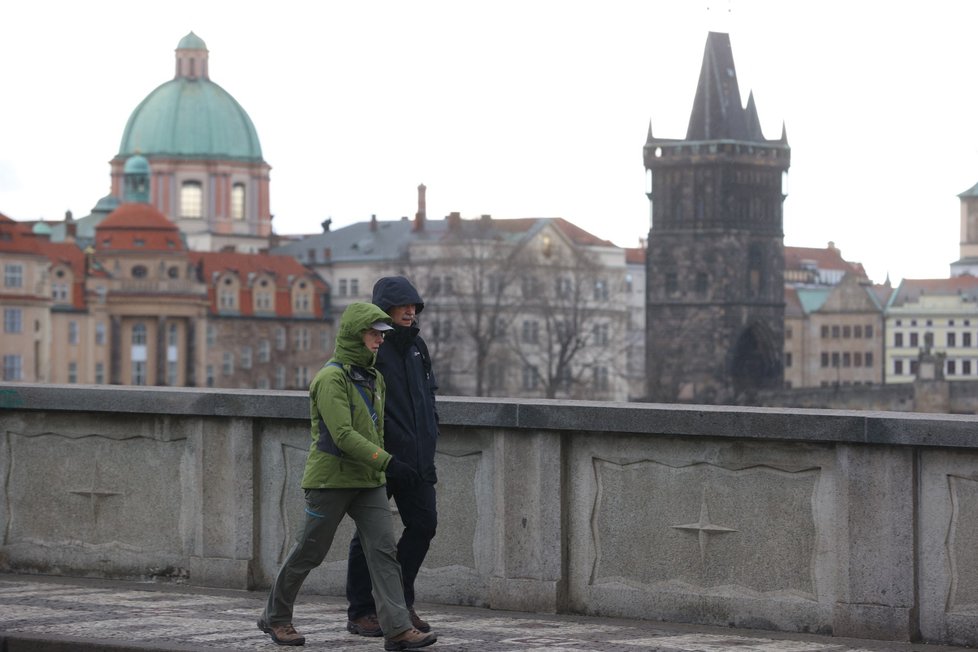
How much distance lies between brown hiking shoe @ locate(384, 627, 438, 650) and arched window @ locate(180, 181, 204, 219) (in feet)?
487

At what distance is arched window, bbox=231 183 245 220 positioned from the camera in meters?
157

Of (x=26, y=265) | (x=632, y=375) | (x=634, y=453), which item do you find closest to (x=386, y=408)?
(x=634, y=453)

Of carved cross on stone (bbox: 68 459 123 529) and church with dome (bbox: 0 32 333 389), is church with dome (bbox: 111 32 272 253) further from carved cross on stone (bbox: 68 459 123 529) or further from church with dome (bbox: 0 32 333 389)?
carved cross on stone (bbox: 68 459 123 529)

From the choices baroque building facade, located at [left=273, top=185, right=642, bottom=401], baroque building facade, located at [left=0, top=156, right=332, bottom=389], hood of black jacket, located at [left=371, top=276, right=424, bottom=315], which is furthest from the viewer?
baroque building facade, located at [left=0, top=156, right=332, bottom=389]

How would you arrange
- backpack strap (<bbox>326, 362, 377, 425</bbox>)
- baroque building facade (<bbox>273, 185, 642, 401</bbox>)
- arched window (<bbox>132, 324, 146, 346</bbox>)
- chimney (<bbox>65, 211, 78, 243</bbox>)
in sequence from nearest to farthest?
backpack strap (<bbox>326, 362, 377, 425</bbox>) → baroque building facade (<bbox>273, 185, 642, 401</bbox>) → arched window (<bbox>132, 324, 146, 346</bbox>) → chimney (<bbox>65, 211, 78, 243</bbox>)

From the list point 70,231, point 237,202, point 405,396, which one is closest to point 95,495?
point 405,396

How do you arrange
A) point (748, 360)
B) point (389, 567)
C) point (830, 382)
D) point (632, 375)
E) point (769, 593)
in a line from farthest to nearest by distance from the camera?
point (830, 382) → point (632, 375) → point (748, 360) → point (769, 593) → point (389, 567)

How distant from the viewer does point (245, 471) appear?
10797mm

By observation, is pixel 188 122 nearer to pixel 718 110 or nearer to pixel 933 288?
pixel 718 110

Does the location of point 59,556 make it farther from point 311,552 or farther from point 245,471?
point 311,552

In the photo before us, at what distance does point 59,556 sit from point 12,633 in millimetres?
2264

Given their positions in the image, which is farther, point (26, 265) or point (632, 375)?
point (632, 375)

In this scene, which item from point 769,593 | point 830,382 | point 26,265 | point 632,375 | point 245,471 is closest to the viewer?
point 769,593

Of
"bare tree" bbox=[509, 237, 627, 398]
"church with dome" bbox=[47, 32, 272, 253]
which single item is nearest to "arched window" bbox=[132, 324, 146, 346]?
"bare tree" bbox=[509, 237, 627, 398]
